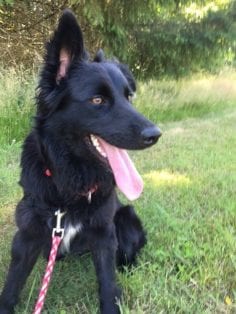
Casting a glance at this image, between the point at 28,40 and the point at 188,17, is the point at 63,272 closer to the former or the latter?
the point at 188,17

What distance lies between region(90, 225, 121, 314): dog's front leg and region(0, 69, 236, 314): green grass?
3.4 inches

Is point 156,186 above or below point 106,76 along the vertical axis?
below

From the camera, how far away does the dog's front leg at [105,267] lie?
264cm

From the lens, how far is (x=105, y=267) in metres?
2.66

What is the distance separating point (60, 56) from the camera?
2588 mm

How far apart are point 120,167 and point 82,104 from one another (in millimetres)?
397

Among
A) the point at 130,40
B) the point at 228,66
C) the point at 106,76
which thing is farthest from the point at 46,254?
the point at 228,66

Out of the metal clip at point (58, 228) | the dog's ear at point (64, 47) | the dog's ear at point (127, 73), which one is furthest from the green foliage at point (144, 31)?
the metal clip at point (58, 228)

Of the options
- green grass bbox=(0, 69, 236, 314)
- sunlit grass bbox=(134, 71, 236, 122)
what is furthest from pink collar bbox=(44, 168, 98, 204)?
sunlit grass bbox=(134, 71, 236, 122)

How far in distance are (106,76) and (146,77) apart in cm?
815

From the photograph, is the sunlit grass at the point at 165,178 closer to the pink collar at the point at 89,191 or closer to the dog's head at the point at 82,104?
the pink collar at the point at 89,191

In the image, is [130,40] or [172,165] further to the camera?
[130,40]

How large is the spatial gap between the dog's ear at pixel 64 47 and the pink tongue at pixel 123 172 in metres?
0.45

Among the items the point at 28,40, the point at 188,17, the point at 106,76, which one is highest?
the point at 106,76
